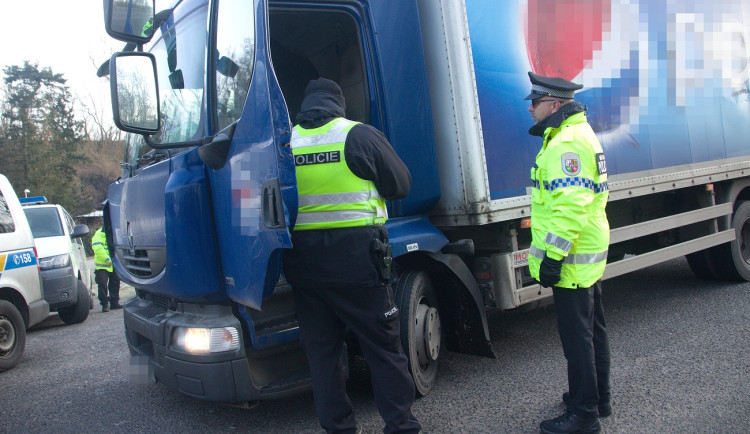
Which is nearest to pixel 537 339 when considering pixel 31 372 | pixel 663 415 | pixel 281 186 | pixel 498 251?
pixel 498 251

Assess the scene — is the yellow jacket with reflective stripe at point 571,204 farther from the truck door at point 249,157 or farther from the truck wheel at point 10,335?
the truck wheel at point 10,335

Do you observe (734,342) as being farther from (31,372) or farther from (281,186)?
(31,372)

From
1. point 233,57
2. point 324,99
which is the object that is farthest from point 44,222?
point 324,99

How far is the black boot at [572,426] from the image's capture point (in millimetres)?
3066

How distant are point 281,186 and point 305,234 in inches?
14.6

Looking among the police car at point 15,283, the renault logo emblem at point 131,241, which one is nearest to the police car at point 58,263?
the police car at point 15,283

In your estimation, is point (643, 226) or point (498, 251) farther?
point (643, 226)

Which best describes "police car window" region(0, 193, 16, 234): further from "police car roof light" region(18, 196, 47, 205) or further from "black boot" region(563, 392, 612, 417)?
"black boot" region(563, 392, 612, 417)

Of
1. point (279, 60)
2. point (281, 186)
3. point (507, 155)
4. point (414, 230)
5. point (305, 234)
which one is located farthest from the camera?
point (279, 60)

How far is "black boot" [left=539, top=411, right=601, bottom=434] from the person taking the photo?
3.07 metres

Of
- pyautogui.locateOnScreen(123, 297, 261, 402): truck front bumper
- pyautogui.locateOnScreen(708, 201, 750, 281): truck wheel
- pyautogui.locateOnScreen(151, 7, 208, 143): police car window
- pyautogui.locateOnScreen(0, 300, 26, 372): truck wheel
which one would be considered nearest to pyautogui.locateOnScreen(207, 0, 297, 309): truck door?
pyautogui.locateOnScreen(151, 7, 208, 143): police car window

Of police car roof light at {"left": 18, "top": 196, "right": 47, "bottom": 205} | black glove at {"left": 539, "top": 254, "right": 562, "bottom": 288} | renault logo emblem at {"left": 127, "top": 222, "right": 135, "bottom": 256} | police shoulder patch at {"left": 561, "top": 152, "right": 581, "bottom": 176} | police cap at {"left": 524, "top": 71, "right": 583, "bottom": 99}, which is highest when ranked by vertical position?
police car roof light at {"left": 18, "top": 196, "right": 47, "bottom": 205}

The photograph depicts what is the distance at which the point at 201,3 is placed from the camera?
3.34 m

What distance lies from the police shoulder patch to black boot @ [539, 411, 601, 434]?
131 centimetres
